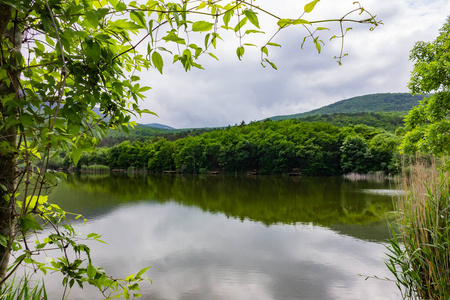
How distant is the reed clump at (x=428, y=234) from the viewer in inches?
138

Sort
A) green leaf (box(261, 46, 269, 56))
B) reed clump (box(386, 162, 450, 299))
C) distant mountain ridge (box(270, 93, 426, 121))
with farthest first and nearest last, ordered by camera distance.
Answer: distant mountain ridge (box(270, 93, 426, 121)) < reed clump (box(386, 162, 450, 299)) < green leaf (box(261, 46, 269, 56))

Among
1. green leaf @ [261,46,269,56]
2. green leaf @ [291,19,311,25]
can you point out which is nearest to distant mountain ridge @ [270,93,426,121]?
green leaf @ [261,46,269,56]

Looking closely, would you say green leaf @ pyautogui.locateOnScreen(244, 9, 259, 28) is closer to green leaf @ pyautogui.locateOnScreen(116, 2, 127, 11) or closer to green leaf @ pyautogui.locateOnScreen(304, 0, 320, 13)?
green leaf @ pyautogui.locateOnScreen(304, 0, 320, 13)

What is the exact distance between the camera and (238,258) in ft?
27.8

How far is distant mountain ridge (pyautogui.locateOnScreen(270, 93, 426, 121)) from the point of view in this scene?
5187 inches

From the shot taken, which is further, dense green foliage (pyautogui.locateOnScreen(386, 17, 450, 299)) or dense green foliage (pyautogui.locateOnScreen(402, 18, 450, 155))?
dense green foliage (pyautogui.locateOnScreen(402, 18, 450, 155))

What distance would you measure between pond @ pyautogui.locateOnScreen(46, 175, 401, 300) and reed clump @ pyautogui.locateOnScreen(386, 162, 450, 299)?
2.69 metres

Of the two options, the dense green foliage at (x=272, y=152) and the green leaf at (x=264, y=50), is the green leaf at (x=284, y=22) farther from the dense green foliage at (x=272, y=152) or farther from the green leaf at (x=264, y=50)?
the dense green foliage at (x=272, y=152)

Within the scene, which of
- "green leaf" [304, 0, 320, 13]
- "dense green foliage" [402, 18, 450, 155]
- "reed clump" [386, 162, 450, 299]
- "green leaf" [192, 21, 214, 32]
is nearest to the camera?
"green leaf" [304, 0, 320, 13]

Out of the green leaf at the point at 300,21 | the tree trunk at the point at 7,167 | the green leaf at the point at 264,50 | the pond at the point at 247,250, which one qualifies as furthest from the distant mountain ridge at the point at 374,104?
the tree trunk at the point at 7,167

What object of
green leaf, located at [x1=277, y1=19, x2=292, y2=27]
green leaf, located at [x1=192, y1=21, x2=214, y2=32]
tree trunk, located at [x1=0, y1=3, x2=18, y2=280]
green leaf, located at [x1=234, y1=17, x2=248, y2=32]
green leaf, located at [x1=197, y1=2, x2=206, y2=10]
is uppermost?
green leaf, located at [x1=197, y1=2, x2=206, y2=10]

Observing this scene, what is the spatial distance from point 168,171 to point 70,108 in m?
66.9

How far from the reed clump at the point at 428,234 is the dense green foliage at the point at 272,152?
1684 inches

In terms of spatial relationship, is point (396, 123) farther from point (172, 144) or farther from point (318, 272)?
point (318, 272)
